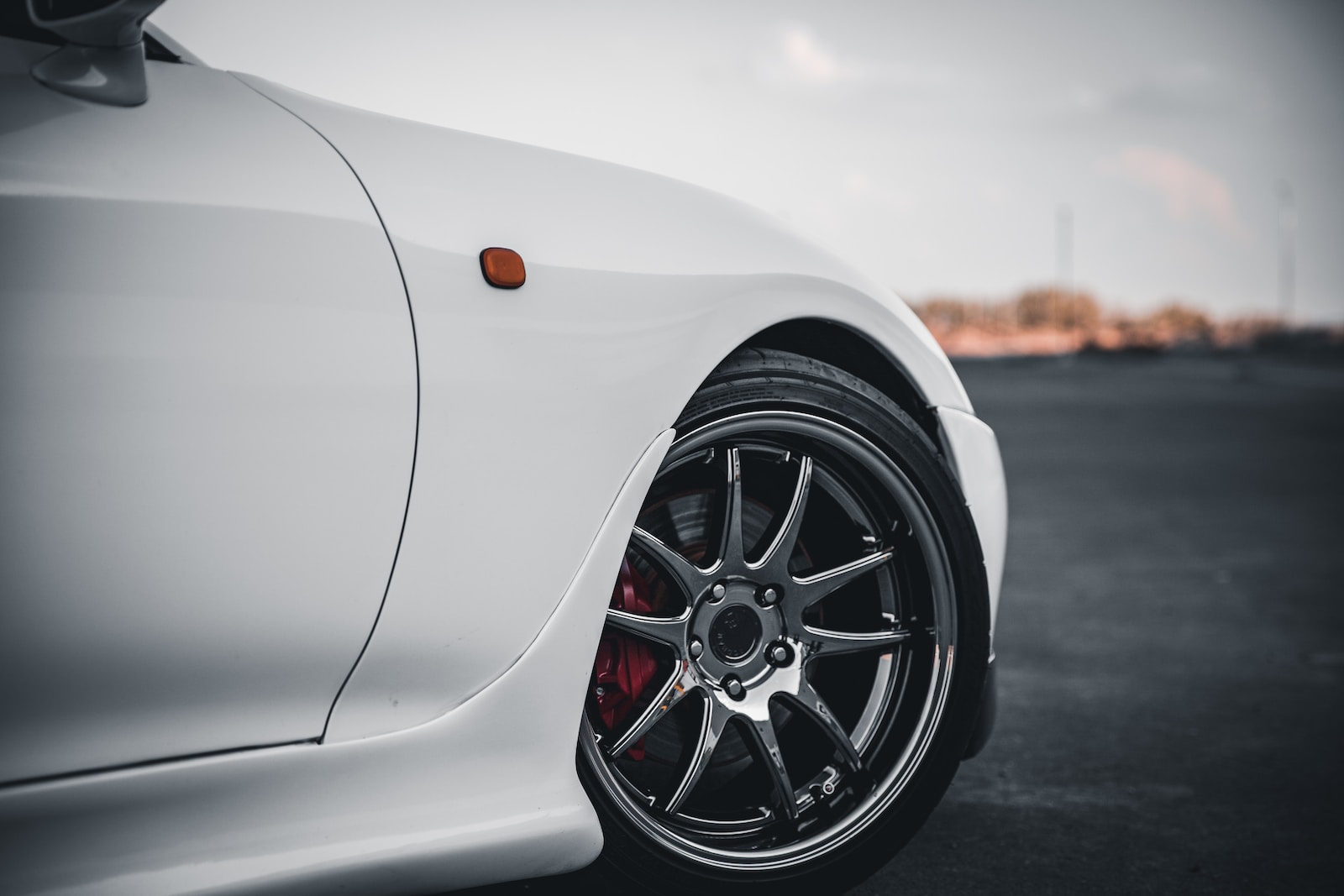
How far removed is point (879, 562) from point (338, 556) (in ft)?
3.03

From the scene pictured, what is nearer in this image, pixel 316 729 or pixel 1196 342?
pixel 316 729

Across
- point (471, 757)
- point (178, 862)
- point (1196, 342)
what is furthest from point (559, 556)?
point (1196, 342)

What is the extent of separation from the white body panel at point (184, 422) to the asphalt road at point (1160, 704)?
2.95ft

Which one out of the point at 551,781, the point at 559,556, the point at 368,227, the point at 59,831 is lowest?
the point at 551,781

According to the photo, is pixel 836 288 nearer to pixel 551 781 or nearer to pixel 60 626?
pixel 551 781

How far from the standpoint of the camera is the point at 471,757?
4.83 ft

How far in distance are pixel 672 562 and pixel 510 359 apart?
1.48 feet

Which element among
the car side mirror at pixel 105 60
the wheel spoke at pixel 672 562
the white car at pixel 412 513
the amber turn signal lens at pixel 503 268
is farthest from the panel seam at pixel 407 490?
the wheel spoke at pixel 672 562

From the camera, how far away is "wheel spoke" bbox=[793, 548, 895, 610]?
6.04 ft

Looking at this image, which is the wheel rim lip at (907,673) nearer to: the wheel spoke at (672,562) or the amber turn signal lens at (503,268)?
the wheel spoke at (672,562)

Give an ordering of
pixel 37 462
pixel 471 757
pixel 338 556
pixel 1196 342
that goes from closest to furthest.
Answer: pixel 37 462, pixel 338 556, pixel 471 757, pixel 1196 342

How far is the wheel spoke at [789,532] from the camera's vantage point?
1.82 metres

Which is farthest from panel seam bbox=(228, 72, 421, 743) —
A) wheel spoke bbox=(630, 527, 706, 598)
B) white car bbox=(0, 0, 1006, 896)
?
wheel spoke bbox=(630, 527, 706, 598)

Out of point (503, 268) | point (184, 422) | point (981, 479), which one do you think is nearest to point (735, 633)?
point (981, 479)
